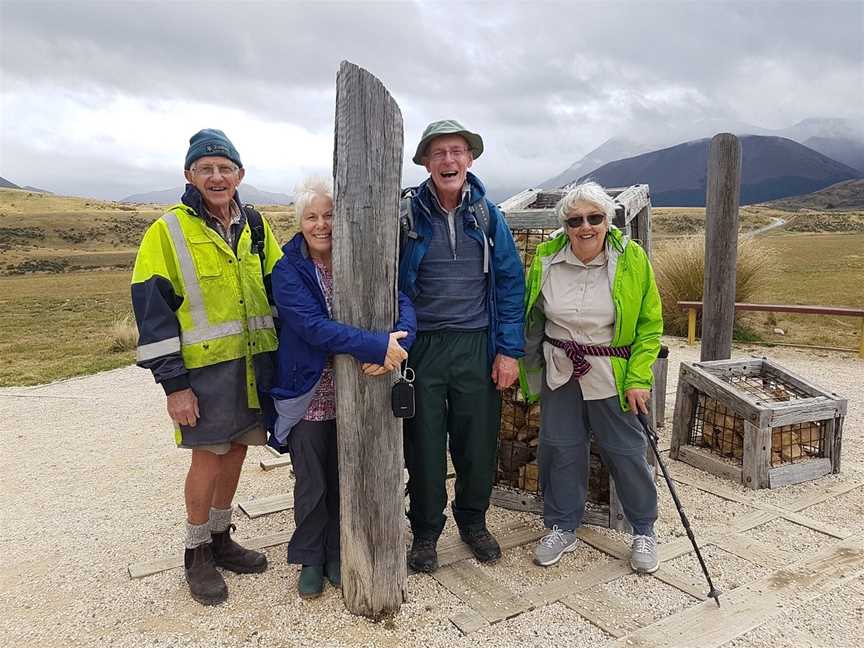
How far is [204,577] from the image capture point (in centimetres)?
329

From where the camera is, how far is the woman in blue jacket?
2882 millimetres

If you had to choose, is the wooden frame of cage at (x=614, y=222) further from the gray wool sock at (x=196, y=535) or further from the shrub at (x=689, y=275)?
the shrub at (x=689, y=275)

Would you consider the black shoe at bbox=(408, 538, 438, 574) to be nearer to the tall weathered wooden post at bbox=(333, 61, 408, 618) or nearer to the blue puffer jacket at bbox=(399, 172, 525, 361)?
the tall weathered wooden post at bbox=(333, 61, 408, 618)

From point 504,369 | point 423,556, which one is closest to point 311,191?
point 504,369

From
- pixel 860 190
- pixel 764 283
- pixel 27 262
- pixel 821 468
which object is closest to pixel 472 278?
pixel 821 468

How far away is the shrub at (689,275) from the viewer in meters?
9.94

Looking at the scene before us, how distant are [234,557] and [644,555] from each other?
2.25 metres

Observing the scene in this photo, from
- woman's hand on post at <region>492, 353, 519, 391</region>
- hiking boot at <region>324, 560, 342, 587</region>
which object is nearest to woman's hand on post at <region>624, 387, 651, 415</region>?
woman's hand on post at <region>492, 353, 519, 391</region>

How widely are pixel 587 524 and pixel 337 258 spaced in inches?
93.4

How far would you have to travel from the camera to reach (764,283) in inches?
412

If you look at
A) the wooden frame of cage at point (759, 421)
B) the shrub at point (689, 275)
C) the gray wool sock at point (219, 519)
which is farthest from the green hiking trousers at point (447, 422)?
the shrub at point (689, 275)

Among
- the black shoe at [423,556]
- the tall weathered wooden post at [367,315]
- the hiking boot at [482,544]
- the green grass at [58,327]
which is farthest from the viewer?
the green grass at [58,327]

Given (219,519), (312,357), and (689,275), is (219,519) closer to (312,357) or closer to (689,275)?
(312,357)

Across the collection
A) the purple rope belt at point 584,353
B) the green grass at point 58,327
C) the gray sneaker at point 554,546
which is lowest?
the green grass at point 58,327
